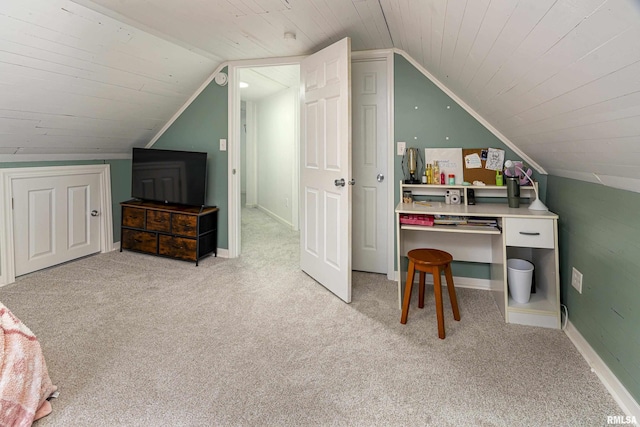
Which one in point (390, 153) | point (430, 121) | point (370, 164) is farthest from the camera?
point (370, 164)

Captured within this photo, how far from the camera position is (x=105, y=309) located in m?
2.59

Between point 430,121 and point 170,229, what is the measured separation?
2579mm

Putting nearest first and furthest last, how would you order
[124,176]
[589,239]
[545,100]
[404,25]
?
[545,100], [589,239], [404,25], [124,176]

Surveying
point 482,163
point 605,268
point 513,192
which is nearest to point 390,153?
point 482,163

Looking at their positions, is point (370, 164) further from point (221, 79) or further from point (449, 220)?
point (221, 79)

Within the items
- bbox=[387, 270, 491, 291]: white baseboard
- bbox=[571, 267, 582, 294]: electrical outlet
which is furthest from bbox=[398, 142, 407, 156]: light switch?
bbox=[571, 267, 582, 294]: electrical outlet

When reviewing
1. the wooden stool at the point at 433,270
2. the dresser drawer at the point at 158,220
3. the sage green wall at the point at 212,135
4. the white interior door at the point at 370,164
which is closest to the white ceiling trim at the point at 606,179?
the wooden stool at the point at 433,270

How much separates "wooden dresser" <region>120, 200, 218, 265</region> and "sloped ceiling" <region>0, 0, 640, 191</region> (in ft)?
2.39

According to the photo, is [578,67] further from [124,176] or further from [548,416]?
[124,176]

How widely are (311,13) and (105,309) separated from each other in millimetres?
2378

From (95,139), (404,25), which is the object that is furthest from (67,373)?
(404,25)

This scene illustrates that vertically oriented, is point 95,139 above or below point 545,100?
above

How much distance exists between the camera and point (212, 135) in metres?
3.82

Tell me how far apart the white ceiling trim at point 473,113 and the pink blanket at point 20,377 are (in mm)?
2964
